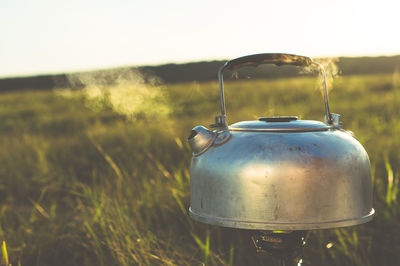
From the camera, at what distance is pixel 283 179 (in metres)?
1.37

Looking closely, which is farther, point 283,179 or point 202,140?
point 202,140

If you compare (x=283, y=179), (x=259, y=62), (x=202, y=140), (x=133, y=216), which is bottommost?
(x=133, y=216)

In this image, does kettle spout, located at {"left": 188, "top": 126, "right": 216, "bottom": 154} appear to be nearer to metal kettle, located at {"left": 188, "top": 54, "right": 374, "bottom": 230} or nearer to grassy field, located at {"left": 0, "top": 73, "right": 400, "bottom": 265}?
metal kettle, located at {"left": 188, "top": 54, "right": 374, "bottom": 230}

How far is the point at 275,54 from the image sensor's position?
5.21 feet

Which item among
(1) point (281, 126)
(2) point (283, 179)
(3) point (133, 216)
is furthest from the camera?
(3) point (133, 216)

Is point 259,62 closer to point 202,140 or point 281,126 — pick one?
point 281,126

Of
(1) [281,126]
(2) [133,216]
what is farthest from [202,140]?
(2) [133,216]

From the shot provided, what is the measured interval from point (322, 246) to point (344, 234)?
0.20 meters

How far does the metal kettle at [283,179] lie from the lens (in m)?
1.37

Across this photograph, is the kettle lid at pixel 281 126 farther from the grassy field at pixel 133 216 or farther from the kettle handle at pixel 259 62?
the grassy field at pixel 133 216

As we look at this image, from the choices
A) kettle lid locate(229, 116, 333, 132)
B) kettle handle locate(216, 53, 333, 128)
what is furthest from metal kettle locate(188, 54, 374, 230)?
kettle handle locate(216, 53, 333, 128)

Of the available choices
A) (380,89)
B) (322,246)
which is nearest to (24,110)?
(380,89)

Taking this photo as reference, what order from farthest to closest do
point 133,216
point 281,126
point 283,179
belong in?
point 133,216, point 281,126, point 283,179

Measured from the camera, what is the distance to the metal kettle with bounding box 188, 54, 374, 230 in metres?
1.37
